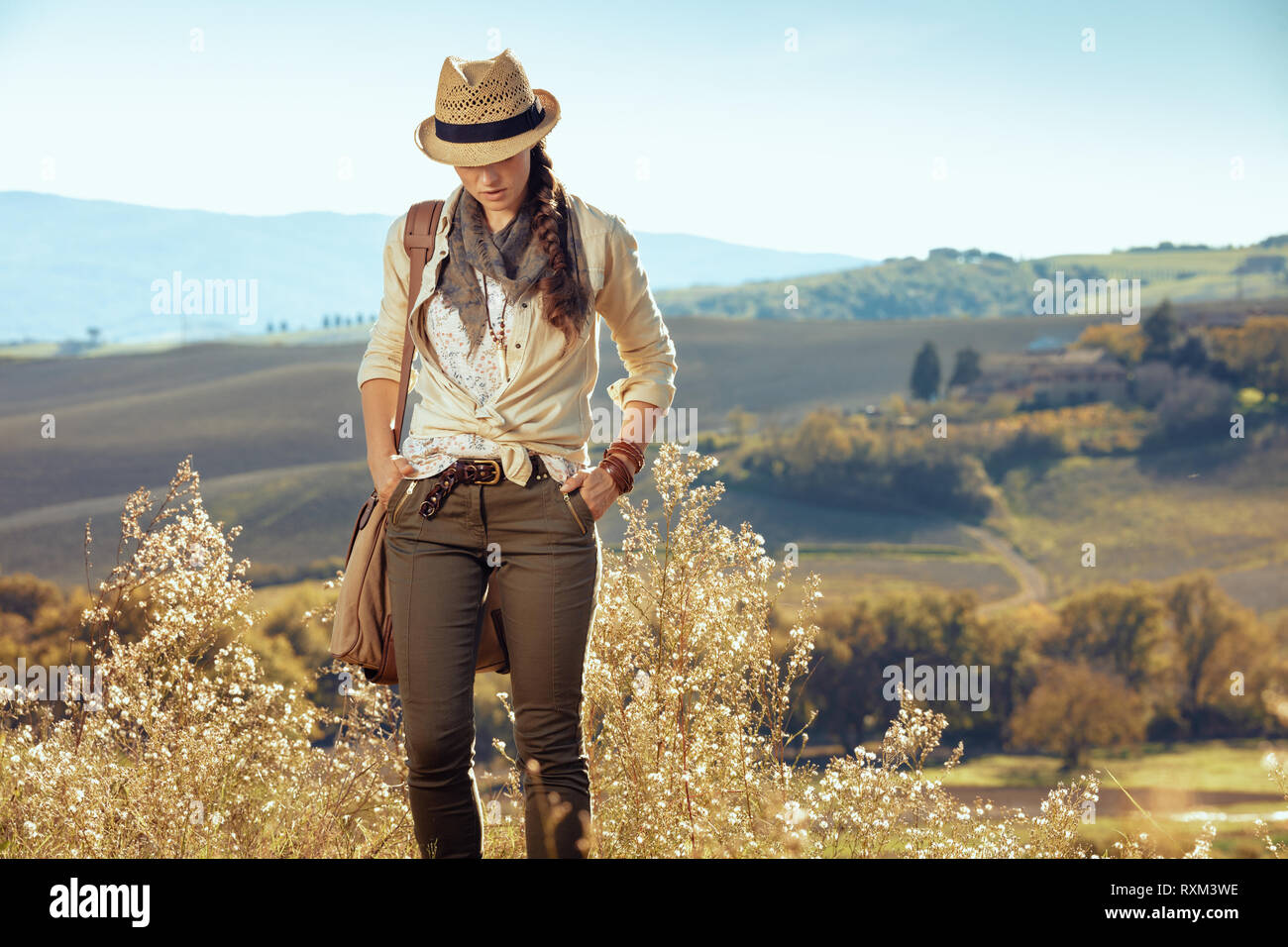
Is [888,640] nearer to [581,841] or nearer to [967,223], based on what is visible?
[581,841]

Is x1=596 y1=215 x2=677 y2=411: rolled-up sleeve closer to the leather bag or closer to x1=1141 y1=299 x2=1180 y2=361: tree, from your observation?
the leather bag

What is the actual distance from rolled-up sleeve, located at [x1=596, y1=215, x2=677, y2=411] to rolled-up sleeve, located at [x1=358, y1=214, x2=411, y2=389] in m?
0.37

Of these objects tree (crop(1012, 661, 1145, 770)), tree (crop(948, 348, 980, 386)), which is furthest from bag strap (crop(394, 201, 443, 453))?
tree (crop(948, 348, 980, 386))

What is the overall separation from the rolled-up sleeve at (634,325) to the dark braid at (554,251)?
0.11 meters

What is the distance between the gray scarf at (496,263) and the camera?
2.10 meters

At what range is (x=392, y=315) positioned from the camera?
2.23 meters

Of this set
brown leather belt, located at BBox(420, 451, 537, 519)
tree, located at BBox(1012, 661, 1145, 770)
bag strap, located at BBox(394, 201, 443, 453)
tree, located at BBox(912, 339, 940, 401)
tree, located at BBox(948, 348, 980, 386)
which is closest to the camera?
brown leather belt, located at BBox(420, 451, 537, 519)

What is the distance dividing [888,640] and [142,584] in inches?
1742

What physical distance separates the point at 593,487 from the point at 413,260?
545mm

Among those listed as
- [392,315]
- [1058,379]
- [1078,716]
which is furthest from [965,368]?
[392,315]

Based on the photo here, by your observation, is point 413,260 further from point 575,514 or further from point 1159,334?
point 1159,334

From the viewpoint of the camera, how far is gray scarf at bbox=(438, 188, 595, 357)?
2104 mm

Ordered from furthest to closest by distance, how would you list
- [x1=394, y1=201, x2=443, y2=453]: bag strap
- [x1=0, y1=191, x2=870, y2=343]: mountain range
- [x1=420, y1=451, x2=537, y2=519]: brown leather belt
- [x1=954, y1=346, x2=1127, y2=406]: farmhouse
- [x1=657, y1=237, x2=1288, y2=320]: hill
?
[x1=0, y1=191, x2=870, y2=343]: mountain range → [x1=657, y1=237, x2=1288, y2=320]: hill → [x1=954, y1=346, x2=1127, y2=406]: farmhouse → [x1=394, y1=201, x2=443, y2=453]: bag strap → [x1=420, y1=451, x2=537, y2=519]: brown leather belt
